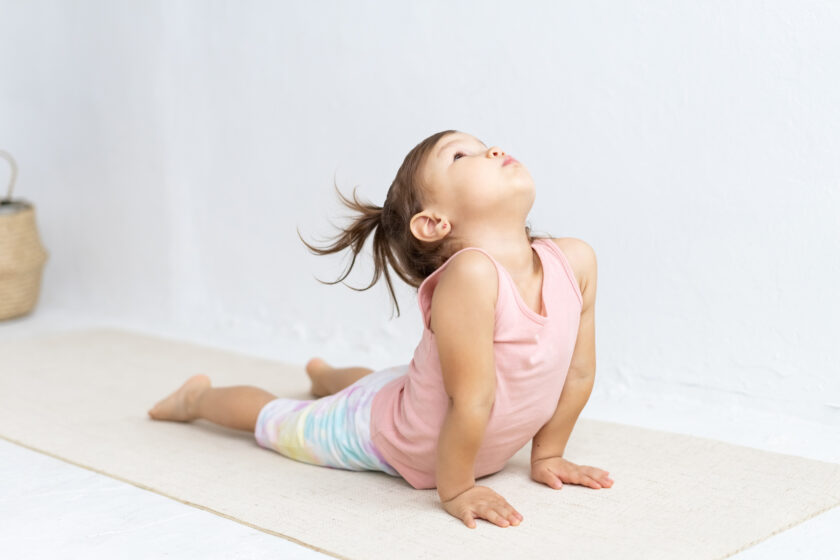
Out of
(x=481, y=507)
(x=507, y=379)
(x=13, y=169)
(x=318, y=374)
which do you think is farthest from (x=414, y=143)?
(x=13, y=169)

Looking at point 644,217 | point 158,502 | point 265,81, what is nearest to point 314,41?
point 265,81

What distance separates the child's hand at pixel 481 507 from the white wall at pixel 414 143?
32.0 inches

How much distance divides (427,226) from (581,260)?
10.5 inches

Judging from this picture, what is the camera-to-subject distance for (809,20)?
1.94 m

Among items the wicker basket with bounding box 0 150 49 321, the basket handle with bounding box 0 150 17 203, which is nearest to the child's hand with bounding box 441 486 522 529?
the wicker basket with bounding box 0 150 49 321

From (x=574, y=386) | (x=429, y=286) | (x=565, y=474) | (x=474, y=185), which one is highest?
(x=474, y=185)

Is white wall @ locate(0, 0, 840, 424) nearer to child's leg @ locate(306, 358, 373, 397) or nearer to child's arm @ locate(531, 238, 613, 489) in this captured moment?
child's leg @ locate(306, 358, 373, 397)

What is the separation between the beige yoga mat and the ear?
0.41m

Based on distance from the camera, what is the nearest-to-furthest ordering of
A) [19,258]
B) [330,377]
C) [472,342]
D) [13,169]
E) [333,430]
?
[472,342]
[333,430]
[330,377]
[19,258]
[13,169]

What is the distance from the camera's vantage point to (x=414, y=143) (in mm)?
2598

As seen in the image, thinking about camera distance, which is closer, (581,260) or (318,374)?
(581,260)

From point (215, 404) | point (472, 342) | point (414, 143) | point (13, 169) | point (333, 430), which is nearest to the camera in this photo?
point (472, 342)

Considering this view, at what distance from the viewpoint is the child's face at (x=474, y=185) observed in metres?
1.57

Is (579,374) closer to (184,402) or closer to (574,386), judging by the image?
(574,386)
